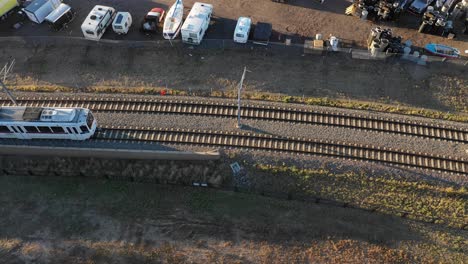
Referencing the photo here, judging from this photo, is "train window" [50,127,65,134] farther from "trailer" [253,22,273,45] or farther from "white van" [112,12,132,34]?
"trailer" [253,22,273,45]

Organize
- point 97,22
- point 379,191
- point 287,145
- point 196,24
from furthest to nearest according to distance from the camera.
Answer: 1. point 97,22
2. point 196,24
3. point 287,145
4. point 379,191

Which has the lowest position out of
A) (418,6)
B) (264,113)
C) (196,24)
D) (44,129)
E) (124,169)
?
(124,169)

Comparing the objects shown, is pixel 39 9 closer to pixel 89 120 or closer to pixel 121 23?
pixel 121 23

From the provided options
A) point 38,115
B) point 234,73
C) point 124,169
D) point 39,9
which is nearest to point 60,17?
point 39,9

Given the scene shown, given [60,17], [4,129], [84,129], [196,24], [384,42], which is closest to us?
[4,129]

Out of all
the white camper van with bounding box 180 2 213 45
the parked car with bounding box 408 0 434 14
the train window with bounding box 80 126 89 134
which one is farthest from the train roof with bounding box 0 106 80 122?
the parked car with bounding box 408 0 434 14

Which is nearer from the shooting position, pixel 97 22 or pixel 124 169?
pixel 124 169

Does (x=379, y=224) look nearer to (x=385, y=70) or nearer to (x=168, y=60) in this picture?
(x=385, y=70)

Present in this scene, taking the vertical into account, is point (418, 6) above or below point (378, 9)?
above

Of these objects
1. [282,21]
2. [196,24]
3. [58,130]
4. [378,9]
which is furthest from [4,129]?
[378,9]
